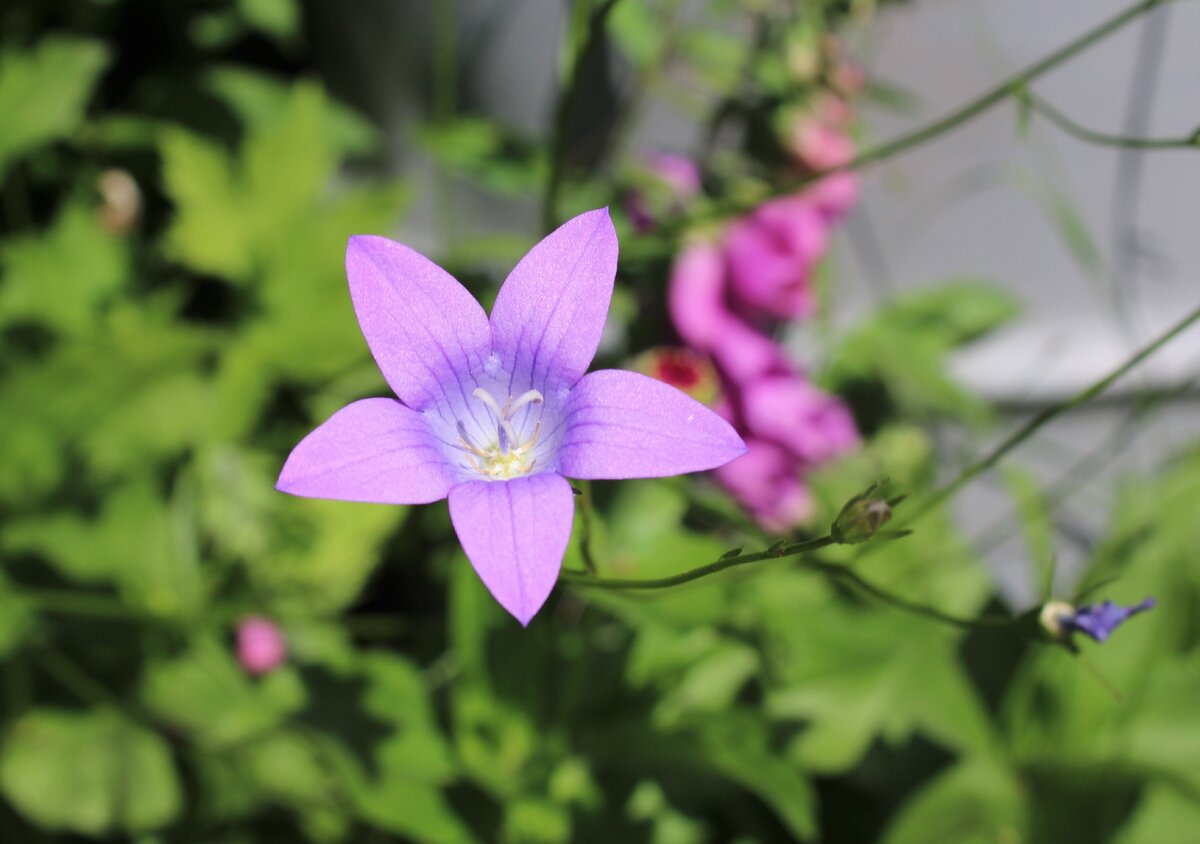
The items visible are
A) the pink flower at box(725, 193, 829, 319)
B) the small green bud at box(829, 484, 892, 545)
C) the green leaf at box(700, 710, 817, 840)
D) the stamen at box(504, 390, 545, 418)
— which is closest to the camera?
the small green bud at box(829, 484, 892, 545)

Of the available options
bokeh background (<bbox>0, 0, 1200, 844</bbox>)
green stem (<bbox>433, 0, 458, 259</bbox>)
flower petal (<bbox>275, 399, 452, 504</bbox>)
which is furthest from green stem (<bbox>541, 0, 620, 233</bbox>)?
green stem (<bbox>433, 0, 458, 259</bbox>)

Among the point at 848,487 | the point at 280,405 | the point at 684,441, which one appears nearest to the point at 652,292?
the point at 848,487

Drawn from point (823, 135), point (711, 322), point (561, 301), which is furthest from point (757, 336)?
point (561, 301)

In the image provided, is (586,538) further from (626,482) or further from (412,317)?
(626,482)

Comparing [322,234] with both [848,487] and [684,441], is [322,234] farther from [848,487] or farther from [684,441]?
[684,441]

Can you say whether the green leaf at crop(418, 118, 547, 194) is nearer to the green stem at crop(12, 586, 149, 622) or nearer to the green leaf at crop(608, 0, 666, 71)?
the green leaf at crop(608, 0, 666, 71)

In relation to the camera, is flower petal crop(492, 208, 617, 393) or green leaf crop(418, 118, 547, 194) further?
green leaf crop(418, 118, 547, 194)
